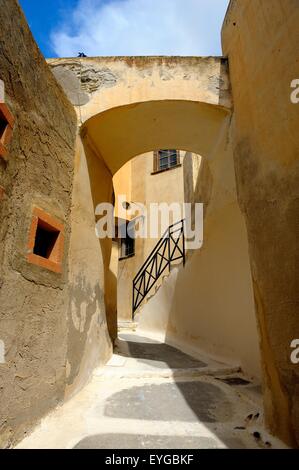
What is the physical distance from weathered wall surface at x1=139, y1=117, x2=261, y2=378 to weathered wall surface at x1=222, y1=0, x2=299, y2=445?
39.0 inches

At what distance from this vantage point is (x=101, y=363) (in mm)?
3260

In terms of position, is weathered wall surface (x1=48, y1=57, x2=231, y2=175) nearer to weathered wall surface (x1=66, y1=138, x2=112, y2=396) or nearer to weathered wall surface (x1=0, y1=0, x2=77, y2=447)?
weathered wall surface (x1=66, y1=138, x2=112, y2=396)

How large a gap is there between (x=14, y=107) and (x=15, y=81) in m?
0.18

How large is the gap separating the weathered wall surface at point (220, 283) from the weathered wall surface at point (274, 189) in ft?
3.25

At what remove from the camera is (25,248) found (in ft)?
6.05

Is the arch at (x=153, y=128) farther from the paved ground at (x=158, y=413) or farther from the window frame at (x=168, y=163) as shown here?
the window frame at (x=168, y=163)

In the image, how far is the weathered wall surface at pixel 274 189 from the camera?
1628mm

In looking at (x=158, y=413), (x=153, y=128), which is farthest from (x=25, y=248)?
(x=153, y=128)

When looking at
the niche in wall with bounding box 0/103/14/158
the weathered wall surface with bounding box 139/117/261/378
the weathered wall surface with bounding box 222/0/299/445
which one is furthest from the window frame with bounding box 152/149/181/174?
the niche in wall with bounding box 0/103/14/158

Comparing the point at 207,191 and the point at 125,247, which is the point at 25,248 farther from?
the point at 125,247

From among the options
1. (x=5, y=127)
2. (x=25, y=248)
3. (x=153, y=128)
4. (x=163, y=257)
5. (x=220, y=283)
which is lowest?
(x=220, y=283)

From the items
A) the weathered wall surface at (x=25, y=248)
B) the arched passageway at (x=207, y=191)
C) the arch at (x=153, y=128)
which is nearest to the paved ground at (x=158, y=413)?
the weathered wall surface at (x=25, y=248)

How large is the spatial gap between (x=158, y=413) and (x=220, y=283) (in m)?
2.46
